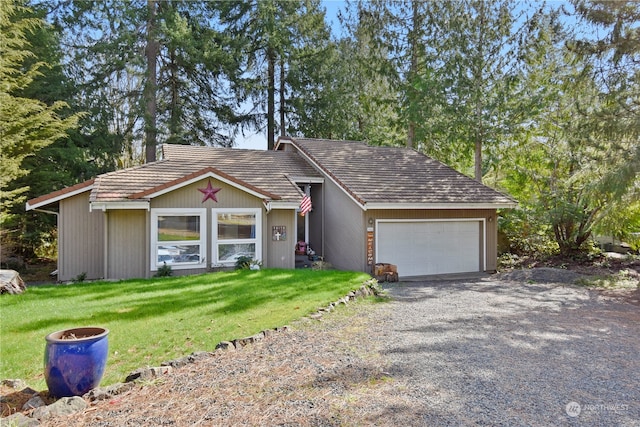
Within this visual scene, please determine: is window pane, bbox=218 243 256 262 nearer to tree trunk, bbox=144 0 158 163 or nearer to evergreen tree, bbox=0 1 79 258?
evergreen tree, bbox=0 1 79 258

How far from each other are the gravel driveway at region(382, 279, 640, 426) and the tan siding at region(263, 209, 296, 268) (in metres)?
4.54

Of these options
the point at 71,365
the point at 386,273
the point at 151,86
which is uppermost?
the point at 151,86

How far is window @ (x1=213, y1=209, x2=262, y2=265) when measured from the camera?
11891mm

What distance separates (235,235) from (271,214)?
1.29 m

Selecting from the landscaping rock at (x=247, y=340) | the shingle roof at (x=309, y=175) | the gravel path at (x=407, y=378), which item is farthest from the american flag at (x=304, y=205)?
the landscaping rock at (x=247, y=340)

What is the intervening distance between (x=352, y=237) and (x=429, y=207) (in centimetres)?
270

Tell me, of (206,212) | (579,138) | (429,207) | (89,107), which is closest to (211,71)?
(89,107)

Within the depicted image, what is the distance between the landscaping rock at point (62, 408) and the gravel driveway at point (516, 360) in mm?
2999

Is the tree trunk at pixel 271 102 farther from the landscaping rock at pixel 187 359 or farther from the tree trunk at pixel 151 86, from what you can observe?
the landscaping rock at pixel 187 359

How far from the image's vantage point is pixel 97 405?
383cm

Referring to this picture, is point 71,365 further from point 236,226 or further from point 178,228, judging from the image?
point 236,226

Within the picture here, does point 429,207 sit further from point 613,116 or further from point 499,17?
point 499,17

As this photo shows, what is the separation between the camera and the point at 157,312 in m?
7.22

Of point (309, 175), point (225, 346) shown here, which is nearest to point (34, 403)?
point (225, 346)
